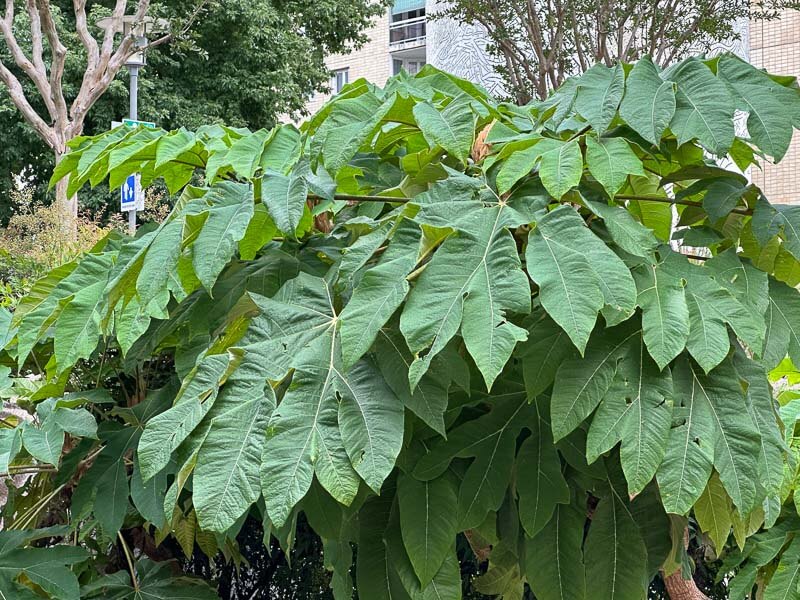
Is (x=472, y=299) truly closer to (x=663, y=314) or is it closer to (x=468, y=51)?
(x=663, y=314)

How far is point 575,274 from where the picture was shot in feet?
3.94

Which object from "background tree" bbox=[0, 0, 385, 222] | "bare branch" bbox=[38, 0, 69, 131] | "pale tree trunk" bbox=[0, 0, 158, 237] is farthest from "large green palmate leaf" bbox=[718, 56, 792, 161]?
"background tree" bbox=[0, 0, 385, 222]

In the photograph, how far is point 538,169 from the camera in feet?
4.65

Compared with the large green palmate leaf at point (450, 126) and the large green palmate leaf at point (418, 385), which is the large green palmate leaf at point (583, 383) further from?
the large green palmate leaf at point (450, 126)

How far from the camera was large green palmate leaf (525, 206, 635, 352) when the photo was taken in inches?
45.6

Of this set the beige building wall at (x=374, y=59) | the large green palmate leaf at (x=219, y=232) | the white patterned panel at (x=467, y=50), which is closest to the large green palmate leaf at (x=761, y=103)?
the large green palmate leaf at (x=219, y=232)

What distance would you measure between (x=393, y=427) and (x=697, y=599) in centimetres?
125

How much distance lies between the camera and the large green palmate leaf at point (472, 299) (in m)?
1.12

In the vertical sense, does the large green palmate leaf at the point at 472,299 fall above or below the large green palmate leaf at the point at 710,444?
above

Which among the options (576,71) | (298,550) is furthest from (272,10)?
(298,550)

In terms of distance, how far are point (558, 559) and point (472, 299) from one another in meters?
0.48

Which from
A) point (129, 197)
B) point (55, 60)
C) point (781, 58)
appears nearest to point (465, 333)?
point (129, 197)

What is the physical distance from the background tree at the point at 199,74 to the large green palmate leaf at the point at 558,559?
1688 centimetres

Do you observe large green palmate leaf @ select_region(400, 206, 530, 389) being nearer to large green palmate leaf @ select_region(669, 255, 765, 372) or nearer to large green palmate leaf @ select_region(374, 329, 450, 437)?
large green palmate leaf @ select_region(374, 329, 450, 437)
